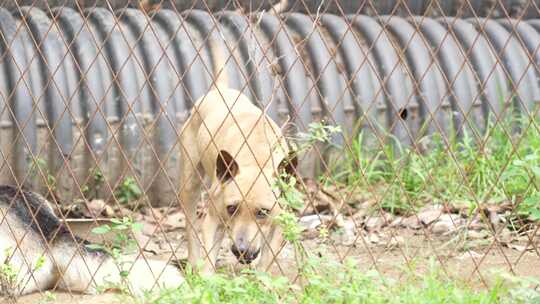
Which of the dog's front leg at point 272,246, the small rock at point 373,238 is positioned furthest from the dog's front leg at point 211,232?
the small rock at point 373,238

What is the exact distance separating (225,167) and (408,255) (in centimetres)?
123

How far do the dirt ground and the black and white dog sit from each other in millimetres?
89

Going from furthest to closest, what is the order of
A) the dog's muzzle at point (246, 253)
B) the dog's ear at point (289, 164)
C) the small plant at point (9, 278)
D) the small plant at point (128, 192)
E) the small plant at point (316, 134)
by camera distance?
the small plant at point (128, 192)
the dog's muzzle at point (246, 253)
the dog's ear at point (289, 164)
the small plant at point (9, 278)
the small plant at point (316, 134)

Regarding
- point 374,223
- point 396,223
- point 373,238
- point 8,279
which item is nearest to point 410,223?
point 396,223

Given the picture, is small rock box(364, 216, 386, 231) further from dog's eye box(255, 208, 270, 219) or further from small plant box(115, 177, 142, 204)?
small plant box(115, 177, 142, 204)

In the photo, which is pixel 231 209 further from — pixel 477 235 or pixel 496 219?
pixel 496 219

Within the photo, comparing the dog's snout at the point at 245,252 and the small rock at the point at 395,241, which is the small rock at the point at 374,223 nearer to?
the small rock at the point at 395,241

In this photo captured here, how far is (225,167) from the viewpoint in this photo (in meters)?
5.59

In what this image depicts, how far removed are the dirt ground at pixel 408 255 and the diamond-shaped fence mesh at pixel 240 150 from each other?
23 millimetres

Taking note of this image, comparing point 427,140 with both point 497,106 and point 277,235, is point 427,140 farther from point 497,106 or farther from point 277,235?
point 277,235

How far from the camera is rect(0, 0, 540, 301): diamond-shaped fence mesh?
5211mm

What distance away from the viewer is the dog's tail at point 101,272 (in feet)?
16.0

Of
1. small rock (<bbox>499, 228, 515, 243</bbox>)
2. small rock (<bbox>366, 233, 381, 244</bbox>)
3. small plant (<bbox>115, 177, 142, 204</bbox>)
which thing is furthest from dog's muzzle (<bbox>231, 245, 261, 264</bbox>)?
small plant (<bbox>115, 177, 142, 204</bbox>)

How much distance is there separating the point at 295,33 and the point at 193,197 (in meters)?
2.50
